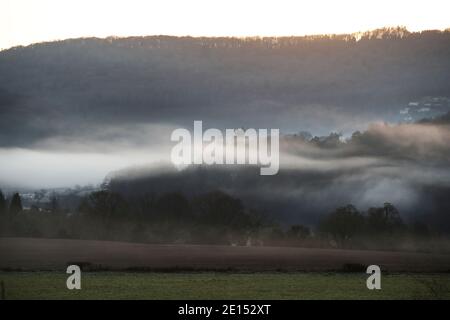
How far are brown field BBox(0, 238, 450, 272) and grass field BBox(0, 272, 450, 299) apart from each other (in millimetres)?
4841

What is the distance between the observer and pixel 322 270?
64875 millimetres

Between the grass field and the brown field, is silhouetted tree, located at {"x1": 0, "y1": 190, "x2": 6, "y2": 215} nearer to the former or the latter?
the brown field

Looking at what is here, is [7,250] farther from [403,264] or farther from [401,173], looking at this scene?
[401,173]

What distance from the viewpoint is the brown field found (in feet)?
216

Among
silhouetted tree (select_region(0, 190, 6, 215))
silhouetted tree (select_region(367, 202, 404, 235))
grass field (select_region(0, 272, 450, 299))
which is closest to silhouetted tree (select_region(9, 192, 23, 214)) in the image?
silhouetted tree (select_region(0, 190, 6, 215))

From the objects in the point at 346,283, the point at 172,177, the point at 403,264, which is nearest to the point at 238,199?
the point at 172,177

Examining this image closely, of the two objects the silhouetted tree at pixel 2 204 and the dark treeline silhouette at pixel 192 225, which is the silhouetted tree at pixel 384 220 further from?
the silhouetted tree at pixel 2 204

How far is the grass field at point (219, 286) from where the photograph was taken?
1687 inches

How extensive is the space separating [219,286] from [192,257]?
24804 mm

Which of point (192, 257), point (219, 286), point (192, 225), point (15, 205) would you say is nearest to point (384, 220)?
point (192, 225)

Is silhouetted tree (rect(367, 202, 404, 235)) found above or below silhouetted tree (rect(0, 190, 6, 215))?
below

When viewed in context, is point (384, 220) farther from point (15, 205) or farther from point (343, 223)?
point (15, 205)

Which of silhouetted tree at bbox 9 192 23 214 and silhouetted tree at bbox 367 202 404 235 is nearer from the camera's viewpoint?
silhouetted tree at bbox 367 202 404 235

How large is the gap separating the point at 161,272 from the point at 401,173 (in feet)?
179
